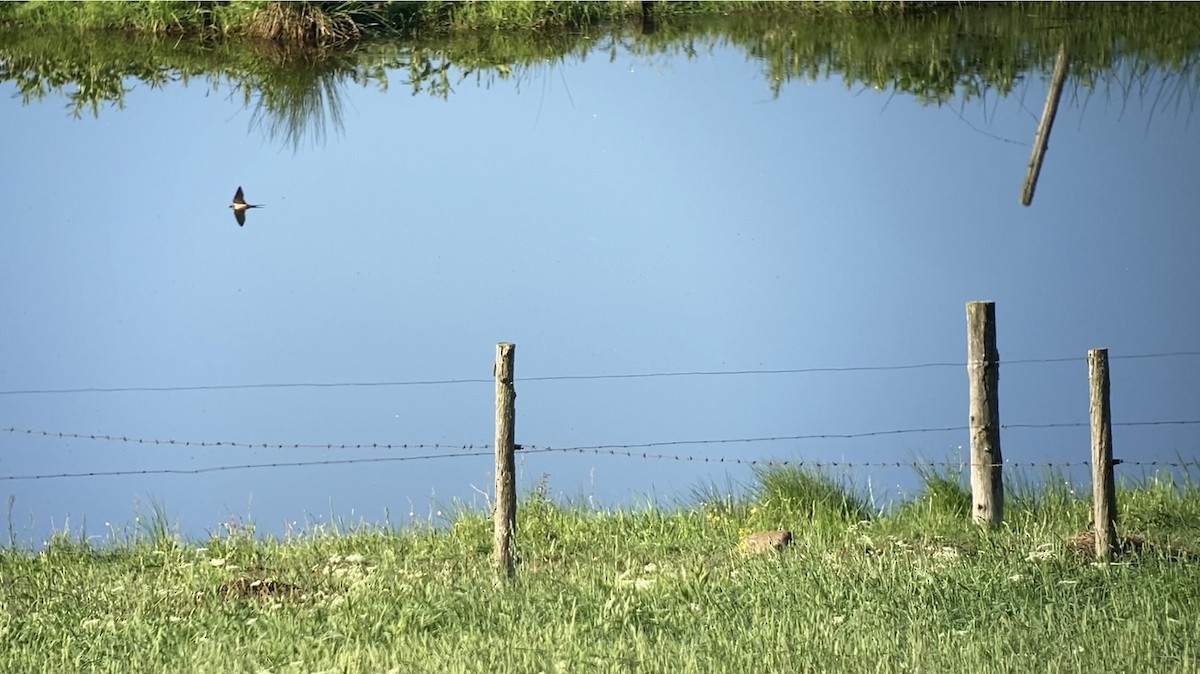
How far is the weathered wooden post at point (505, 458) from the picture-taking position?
28.4ft

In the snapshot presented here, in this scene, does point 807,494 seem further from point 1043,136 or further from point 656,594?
point 1043,136

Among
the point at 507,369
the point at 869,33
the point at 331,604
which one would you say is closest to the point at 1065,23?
the point at 869,33

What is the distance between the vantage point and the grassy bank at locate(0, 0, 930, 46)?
19.1 meters

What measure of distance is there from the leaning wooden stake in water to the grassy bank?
504 centimetres

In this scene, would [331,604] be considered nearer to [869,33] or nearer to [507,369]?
[507,369]

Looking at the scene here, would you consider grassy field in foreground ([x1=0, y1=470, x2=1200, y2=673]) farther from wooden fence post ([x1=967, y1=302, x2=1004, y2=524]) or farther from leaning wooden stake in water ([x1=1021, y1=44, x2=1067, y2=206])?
leaning wooden stake in water ([x1=1021, y1=44, x2=1067, y2=206])

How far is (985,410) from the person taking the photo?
9.74 meters

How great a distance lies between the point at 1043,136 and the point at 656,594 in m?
8.50

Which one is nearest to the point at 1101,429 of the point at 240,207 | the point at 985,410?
the point at 985,410

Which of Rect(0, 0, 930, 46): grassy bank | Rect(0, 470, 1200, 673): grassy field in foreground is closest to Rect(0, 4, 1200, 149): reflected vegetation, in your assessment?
Rect(0, 0, 930, 46): grassy bank

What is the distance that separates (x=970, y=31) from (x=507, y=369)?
11916mm

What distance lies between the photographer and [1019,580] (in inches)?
307

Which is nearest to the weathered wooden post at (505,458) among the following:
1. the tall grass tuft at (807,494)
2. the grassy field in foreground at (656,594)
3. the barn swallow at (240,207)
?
the grassy field in foreground at (656,594)

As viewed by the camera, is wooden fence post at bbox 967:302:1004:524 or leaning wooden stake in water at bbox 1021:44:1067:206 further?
leaning wooden stake in water at bbox 1021:44:1067:206
